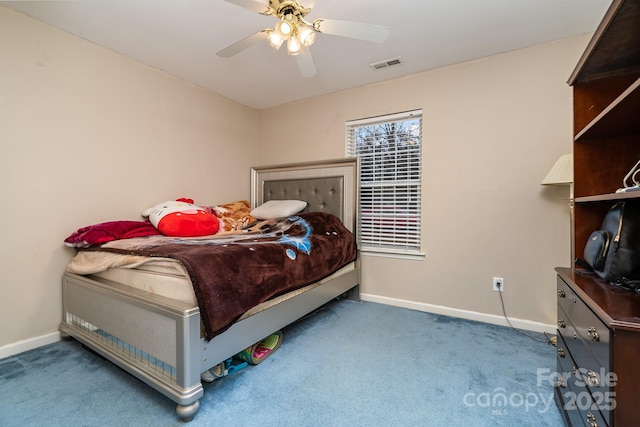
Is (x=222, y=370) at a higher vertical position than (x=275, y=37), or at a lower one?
lower

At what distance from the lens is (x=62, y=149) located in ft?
6.55

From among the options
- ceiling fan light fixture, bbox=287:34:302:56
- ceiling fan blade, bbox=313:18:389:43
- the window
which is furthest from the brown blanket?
ceiling fan blade, bbox=313:18:389:43

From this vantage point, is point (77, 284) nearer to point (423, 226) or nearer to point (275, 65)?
point (275, 65)

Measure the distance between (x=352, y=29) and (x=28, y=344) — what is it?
2.91 meters

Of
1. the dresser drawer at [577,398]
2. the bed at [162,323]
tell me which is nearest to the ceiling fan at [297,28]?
the bed at [162,323]

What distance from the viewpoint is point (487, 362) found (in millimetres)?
1709

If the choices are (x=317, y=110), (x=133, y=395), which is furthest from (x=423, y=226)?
(x=133, y=395)

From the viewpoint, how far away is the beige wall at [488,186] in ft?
6.93

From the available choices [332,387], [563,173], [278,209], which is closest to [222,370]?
[332,387]

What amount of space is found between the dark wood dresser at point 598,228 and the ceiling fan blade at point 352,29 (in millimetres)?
909

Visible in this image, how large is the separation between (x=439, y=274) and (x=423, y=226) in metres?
0.47

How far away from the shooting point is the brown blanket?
1.28 m

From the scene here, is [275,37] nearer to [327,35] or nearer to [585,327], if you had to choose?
[327,35]

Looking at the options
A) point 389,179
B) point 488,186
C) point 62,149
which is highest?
point 62,149
